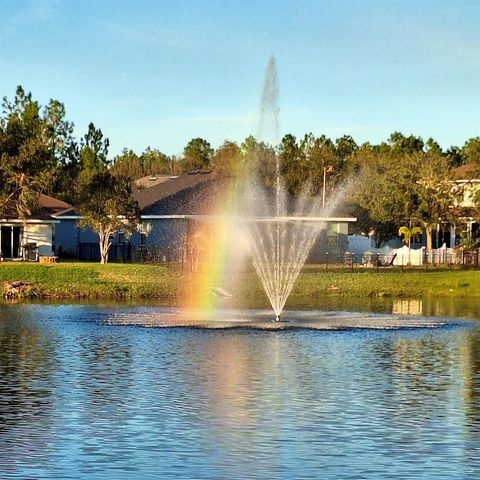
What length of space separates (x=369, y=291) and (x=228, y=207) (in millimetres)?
21697

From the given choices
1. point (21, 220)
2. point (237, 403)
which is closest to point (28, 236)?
point (21, 220)

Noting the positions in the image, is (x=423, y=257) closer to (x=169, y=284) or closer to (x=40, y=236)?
(x=169, y=284)

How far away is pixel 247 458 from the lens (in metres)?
19.0

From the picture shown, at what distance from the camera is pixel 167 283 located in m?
61.4

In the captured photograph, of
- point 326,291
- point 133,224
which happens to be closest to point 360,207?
point 133,224

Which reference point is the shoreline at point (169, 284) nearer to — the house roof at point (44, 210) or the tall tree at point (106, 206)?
the tall tree at point (106, 206)

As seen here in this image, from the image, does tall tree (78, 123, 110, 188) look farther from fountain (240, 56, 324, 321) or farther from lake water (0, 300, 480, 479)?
lake water (0, 300, 480, 479)

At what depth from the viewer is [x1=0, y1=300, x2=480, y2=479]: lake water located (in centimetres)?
1866

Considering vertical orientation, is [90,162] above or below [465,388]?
above

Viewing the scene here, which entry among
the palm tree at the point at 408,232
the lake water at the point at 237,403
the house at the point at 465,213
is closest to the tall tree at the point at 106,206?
the palm tree at the point at 408,232

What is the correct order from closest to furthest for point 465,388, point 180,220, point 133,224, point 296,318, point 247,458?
point 247,458
point 465,388
point 296,318
point 133,224
point 180,220

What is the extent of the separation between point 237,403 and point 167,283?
36968 mm

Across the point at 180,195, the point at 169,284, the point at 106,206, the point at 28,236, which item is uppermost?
the point at 180,195

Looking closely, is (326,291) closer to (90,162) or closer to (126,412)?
(126,412)
